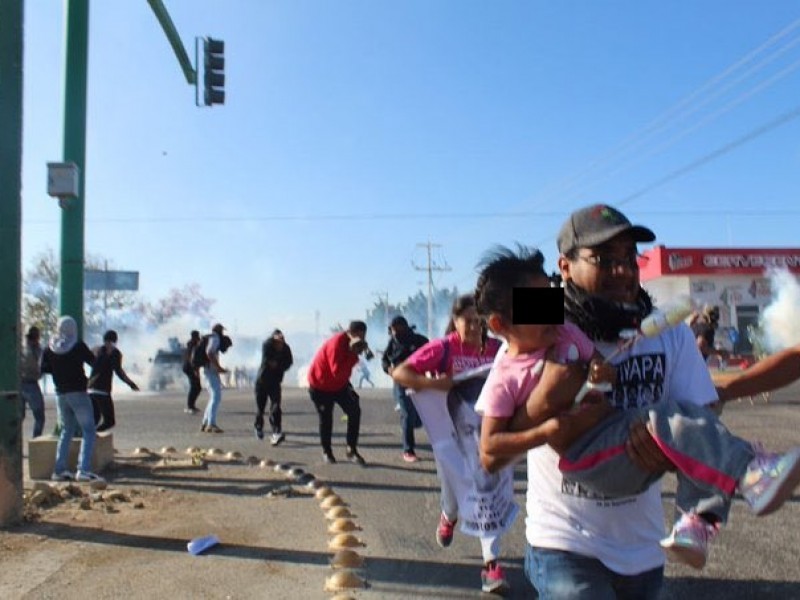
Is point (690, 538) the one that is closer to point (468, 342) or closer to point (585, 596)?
point (585, 596)

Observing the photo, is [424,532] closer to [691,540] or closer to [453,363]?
[453,363]

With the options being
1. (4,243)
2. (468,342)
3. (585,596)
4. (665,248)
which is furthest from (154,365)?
(585,596)

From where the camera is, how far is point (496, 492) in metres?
4.83

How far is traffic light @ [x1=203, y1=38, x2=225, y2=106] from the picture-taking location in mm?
11906

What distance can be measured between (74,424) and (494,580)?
5.82 metres

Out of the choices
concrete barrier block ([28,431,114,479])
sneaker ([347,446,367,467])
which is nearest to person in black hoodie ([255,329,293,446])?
sneaker ([347,446,367,467])

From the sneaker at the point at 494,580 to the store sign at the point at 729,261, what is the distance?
33.7m

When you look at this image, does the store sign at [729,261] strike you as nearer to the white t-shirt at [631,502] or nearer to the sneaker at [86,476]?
the sneaker at [86,476]

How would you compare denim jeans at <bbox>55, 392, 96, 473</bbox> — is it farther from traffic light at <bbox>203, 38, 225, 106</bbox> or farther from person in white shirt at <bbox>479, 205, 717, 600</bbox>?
person in white shirt at <bbox>479, 205, 717, 600</bbox>

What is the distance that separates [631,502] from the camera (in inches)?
88.3

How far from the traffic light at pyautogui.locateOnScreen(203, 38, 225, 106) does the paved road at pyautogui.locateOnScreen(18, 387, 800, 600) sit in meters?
5.57

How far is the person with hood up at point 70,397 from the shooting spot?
823 centimetres

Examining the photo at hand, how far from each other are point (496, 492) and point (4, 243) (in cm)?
475

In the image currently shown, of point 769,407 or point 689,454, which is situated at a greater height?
point 689,454
